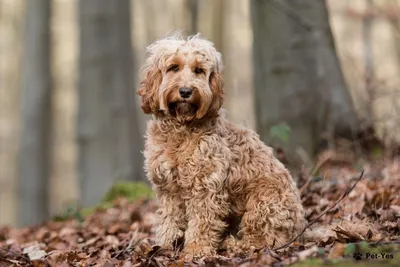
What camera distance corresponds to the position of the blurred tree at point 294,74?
33.8ft

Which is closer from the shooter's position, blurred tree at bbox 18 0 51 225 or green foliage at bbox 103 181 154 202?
green foliage at bbox 103 181 154 202

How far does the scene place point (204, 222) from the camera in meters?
5.79

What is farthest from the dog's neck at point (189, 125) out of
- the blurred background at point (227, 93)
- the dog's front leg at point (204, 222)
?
the blurred background at point (227, 93)

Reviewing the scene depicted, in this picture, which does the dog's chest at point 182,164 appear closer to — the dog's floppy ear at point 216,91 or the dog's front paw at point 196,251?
the dog's floppy ear at point 216,91

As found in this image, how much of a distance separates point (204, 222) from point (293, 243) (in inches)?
31.6

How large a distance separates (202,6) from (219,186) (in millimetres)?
19878

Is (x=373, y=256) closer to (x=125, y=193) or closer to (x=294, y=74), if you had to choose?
(x=294, y=74)

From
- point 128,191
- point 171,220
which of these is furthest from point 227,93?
point 128,191

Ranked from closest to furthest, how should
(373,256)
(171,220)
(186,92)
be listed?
(373,256), (186,92), (171,220)

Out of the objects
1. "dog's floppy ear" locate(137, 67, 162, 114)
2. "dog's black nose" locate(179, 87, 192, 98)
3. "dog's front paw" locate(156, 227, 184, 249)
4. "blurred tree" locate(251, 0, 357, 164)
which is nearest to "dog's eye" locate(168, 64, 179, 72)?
"dog's floppy ear" locate(137, 67, 162, 114)

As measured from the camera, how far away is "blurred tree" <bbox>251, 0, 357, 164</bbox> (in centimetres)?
1031

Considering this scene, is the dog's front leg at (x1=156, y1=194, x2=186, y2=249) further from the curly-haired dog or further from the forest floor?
the forest floor

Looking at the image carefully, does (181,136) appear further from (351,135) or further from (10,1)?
(10,1)

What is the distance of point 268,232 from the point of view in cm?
591
